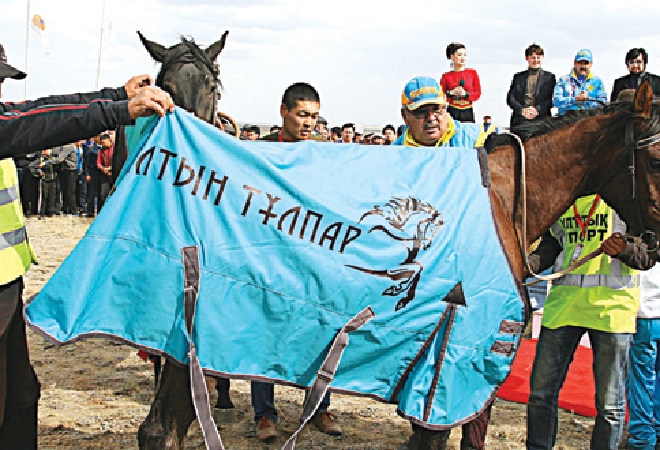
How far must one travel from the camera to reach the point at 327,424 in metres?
4.23

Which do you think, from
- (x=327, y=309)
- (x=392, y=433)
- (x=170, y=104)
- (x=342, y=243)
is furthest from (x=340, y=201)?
(x=392, y=433)

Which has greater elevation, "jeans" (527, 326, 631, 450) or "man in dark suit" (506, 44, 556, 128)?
"man in dark suit" (506, 44, 556, 128)

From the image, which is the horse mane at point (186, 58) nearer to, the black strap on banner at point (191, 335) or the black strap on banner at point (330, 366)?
the black strap on banner at point (191, 335)

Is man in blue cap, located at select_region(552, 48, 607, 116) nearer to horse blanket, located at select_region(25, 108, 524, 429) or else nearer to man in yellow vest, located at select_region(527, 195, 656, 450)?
man in yellow vest, located at select_region(527, 195, 656, 450)

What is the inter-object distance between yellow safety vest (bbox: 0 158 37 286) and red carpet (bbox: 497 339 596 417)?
3322 mm

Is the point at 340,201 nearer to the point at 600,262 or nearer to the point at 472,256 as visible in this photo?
the point at 472,256

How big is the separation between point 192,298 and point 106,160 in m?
13.8

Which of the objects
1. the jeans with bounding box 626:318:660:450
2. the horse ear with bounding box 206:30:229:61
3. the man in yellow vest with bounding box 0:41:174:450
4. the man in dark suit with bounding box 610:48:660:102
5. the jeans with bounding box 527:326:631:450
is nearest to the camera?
the man in yellow vest with bounding box 0:41:174:450

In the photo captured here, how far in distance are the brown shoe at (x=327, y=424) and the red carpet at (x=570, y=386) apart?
1298 mm

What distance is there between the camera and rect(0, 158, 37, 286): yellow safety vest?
2490 millimetres

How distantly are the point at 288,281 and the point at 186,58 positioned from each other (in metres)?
2.65

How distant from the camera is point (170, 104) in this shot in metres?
2.55

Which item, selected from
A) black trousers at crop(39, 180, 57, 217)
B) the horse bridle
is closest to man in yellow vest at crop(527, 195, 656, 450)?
the horse bridle

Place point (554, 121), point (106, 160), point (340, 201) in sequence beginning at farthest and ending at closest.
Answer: point (106, 160) → point (554, 121) → point (340, 201)
